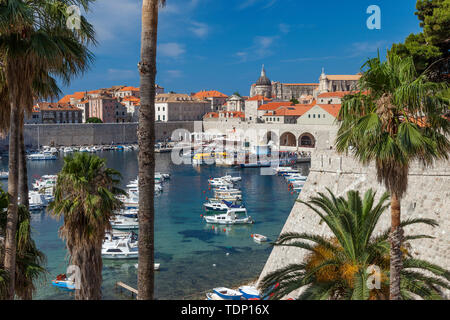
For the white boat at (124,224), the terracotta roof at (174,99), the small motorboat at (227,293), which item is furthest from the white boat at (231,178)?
the terracotta roof at (174,99)

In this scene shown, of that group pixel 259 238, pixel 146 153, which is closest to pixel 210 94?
pixel 259 238

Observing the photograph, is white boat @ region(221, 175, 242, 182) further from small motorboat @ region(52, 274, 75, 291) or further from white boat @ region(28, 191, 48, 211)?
small motorboat @ region(52, 274, 75, 291)

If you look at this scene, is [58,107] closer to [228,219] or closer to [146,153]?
[228,219]

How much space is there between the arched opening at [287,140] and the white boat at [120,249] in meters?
46.5

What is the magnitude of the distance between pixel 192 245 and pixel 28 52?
681 inches

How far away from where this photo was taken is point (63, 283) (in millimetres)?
16234

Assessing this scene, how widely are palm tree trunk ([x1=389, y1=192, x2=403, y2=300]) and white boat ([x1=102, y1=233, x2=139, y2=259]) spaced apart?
16.1m

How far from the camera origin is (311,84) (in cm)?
11044

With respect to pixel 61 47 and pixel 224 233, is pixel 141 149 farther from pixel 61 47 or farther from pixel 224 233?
pixel 224 233

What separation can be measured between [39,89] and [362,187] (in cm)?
840

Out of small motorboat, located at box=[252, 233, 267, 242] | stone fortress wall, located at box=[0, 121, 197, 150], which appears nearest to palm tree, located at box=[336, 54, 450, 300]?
small motorboat, located at box=[252, 233, 267, 242]

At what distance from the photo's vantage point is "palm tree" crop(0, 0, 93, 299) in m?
5.51
